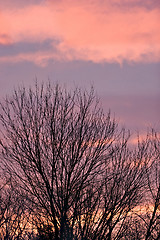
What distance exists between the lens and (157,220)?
71.3ft

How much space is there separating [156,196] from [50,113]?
1094cm

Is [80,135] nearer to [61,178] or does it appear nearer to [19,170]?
[61,178]

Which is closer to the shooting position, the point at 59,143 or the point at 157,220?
the point at 59,143

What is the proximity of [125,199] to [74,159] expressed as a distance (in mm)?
4336

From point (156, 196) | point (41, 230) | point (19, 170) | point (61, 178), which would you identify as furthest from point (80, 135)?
point (156, 196)

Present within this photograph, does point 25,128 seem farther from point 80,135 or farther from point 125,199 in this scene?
point 125,199

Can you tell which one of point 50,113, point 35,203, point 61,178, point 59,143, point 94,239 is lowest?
point 94,239

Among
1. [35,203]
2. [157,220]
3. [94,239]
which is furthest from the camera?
[157,220]

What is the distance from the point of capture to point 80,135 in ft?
46.0

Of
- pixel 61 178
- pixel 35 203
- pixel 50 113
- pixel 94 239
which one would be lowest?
pixel 94 239

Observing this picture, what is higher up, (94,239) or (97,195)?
(97,195)

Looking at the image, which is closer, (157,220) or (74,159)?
(74,159)

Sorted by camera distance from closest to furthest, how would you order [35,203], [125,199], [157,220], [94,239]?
[35,203] → [94,239] → [125,199] → [157,220]

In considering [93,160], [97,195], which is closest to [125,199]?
[97,195]
